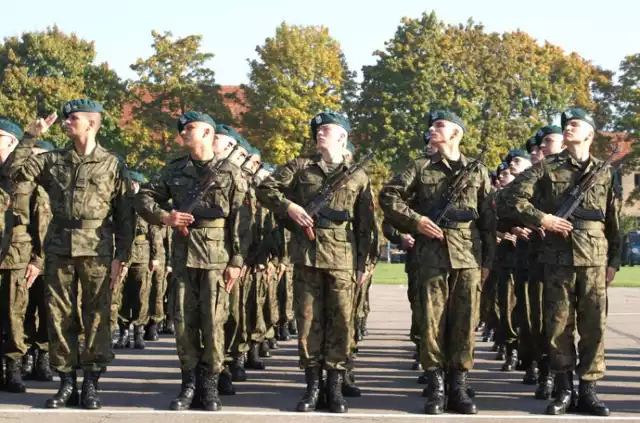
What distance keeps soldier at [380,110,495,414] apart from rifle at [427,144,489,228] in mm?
13

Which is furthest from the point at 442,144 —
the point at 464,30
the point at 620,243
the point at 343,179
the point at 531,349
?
the point at 464,30

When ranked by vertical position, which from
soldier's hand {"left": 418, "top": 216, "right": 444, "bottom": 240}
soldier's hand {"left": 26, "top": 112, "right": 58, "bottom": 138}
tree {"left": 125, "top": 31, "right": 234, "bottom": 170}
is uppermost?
tree {"left": 125, "top": 31, "right": 234, "bottom": 170}

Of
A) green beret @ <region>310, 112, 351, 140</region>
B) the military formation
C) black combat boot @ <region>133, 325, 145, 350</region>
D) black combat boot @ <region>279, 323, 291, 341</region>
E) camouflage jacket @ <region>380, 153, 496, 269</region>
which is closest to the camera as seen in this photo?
the military formation

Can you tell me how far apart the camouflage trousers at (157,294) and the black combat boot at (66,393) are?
22.9ft

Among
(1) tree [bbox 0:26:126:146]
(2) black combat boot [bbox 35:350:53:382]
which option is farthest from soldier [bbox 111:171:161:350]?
(1) tree [bbox 0:26:126:146]

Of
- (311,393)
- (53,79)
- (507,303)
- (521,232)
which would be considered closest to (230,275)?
(311,393)

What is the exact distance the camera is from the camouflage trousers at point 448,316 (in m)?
9.58

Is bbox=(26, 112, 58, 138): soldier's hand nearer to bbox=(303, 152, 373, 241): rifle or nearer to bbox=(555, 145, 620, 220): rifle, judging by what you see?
bbox=(303, 152, 373, 241): rifle

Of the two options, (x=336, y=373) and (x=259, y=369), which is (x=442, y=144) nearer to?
(x=336, y=373)

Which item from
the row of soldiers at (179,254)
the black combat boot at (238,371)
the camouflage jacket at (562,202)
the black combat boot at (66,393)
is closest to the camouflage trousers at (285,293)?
the black combat boot at (238,371)

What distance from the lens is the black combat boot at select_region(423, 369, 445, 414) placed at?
9359 mm

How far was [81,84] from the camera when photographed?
59781 millimetres

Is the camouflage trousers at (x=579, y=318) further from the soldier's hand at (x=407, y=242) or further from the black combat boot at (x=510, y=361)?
the black combat boot at (x=510, y=361)

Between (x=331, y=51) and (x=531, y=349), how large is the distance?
5121 cm
